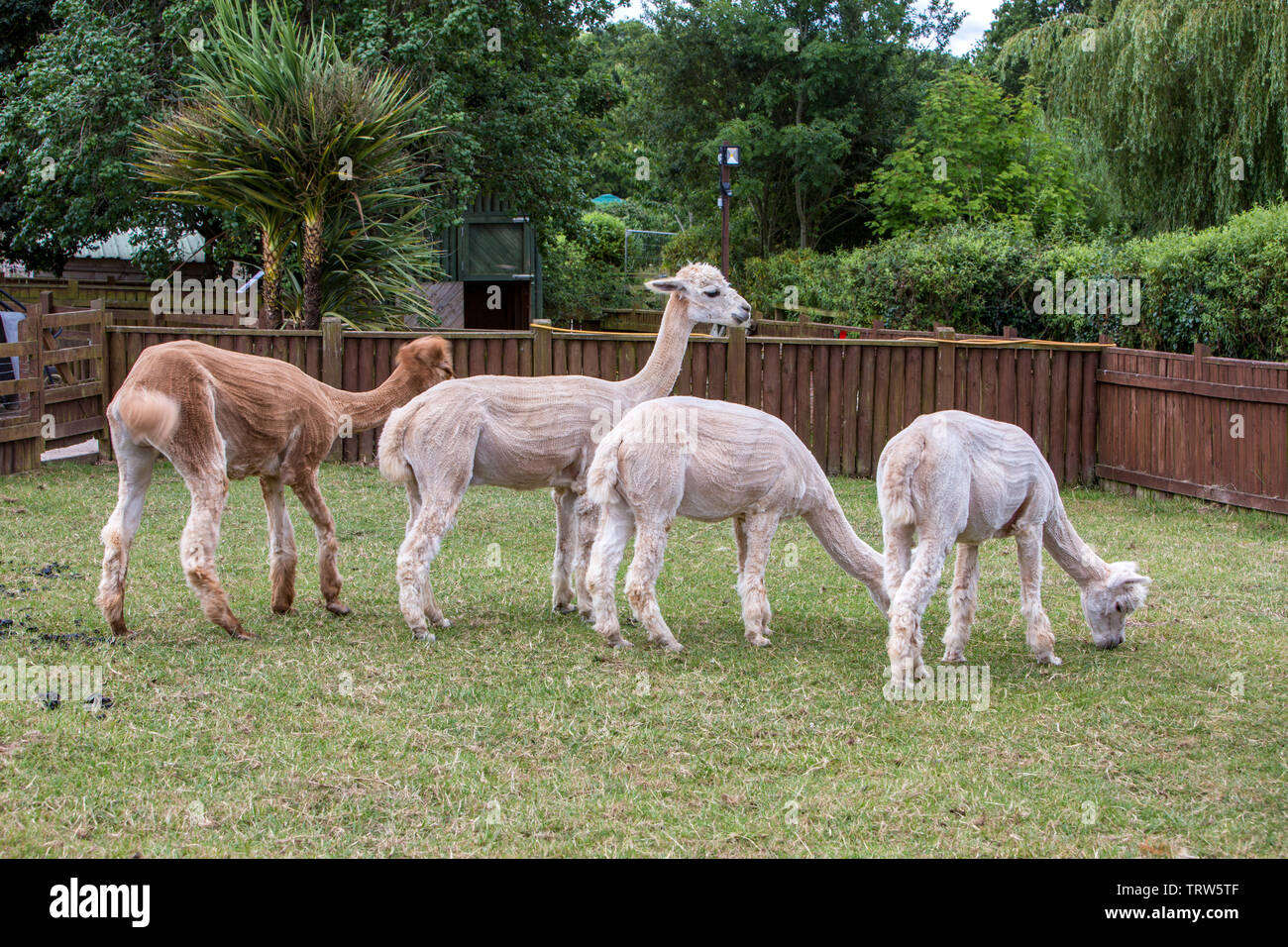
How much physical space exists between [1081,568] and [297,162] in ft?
36.1

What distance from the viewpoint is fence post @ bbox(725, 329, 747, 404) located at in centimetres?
1515

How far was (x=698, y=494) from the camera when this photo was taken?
761 centimetres

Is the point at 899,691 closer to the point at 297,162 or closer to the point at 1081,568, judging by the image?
the point at 1081,568

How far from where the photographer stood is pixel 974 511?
7.18 metres

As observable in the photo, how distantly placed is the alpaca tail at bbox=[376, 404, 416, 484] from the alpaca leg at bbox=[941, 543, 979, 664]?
3421 millimetres

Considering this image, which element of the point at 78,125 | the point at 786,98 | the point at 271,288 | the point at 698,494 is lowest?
the point at 698,494

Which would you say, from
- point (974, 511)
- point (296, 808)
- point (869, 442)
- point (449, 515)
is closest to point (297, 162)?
point (869, 442)

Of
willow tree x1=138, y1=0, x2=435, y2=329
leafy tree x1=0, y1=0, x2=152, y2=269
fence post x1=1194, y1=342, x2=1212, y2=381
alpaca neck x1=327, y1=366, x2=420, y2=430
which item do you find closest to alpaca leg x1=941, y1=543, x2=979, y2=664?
alpaca neck x1=327, y1=366, x2=420, y2=430

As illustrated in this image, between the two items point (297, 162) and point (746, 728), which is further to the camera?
point (297, 162)

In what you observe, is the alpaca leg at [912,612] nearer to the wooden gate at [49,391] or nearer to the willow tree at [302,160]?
the willow tree at [302,160]

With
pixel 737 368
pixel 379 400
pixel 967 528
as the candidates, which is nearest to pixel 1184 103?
pixel 737 368

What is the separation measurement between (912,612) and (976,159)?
1078 inches

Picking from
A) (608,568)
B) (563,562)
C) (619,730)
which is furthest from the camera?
(563,562)

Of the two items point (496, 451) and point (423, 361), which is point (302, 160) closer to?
point (423, 361)
